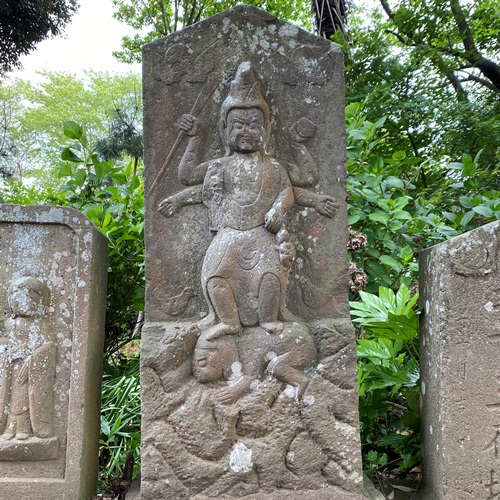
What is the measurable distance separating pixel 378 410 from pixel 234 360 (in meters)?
1.10

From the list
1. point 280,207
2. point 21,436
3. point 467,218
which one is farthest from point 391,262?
point 21,436

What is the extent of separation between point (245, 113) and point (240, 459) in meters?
1.61

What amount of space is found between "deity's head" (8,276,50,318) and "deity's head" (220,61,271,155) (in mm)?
1246

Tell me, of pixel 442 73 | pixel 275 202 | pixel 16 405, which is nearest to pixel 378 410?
pixel 275 202

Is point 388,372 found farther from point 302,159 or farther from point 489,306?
point 302,159

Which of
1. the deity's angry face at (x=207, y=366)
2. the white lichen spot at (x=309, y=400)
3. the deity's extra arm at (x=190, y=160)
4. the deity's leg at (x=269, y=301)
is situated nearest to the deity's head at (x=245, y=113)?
the deity's extra arm at (x=190, y=160)

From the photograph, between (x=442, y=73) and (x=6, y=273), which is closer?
(x=6, y=273)

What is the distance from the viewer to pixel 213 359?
88.0 inches

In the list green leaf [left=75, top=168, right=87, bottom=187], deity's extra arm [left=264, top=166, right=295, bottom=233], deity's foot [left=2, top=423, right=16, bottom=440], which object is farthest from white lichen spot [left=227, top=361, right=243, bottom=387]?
green leaf [left=75, top=168, right=87, bottom=187]

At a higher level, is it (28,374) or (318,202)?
(318,202)

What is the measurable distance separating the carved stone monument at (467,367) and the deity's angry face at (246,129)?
1031mm

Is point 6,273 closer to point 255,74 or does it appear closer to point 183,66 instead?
point 183,66

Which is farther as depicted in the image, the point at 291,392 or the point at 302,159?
the point at 302,159

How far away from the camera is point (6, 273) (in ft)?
8.46
